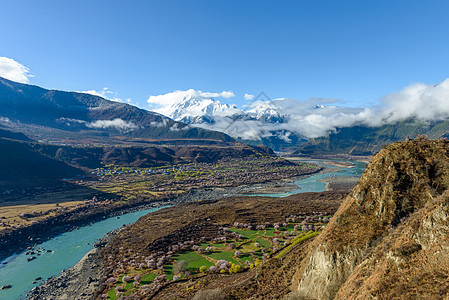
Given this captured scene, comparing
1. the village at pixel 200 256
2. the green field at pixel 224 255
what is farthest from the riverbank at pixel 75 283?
the green field at pixel 224 255

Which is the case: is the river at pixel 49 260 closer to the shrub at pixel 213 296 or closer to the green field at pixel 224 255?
the green field at pixel 224 255

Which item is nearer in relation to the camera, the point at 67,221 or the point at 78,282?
the point at 78,282

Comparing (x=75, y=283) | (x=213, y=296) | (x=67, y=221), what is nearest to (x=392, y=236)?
(x=213, y=296)

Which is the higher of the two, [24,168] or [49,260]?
[24,168]

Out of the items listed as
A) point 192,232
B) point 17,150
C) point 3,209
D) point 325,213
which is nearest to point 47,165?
point 17,150

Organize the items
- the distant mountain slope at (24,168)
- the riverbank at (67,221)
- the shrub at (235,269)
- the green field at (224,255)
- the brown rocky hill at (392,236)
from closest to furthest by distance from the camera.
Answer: the brown rocky hill at (392,236)
the shrub at (235,269)
the green field at (224,255)
the riverbank at (67,221)
the distant mountain slope at (24,168)

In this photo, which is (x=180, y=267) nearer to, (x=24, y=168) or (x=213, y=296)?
(x=213, y=296)

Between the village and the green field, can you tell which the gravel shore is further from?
the green field

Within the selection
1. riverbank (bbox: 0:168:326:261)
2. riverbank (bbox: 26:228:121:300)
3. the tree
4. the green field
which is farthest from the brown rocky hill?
riverbank (bbox: 0:168:326:261)
